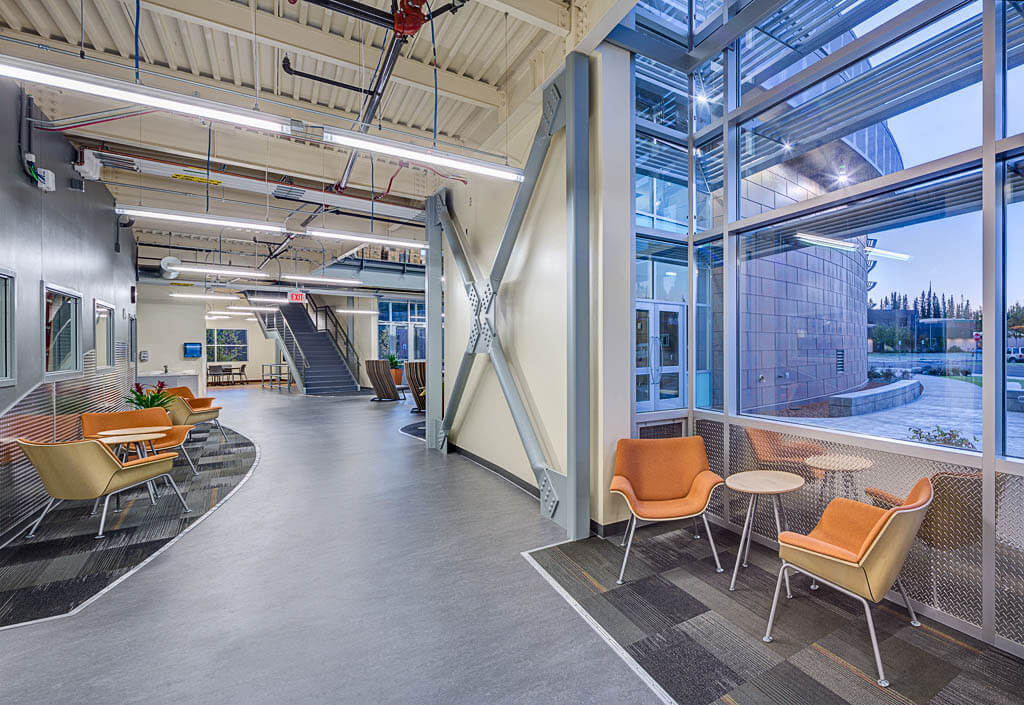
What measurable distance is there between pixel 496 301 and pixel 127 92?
11.1 feet

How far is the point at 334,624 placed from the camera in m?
2.36

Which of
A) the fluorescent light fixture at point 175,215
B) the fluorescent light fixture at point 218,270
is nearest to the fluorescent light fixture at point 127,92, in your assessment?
the fluorescent light fixture at point 175,215

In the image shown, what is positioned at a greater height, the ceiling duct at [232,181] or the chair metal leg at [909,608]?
the ceiling duct at [232,181]

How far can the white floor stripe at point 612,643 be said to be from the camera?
1.88 m

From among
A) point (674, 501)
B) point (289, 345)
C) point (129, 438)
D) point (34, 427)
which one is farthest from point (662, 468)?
point (289, 345)

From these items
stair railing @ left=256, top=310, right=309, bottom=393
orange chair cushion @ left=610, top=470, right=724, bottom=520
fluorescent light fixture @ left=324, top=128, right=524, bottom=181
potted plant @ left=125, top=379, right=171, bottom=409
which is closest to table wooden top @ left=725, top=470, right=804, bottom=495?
orange chair cushion @ left=610, top=470, right=724, bottom=520

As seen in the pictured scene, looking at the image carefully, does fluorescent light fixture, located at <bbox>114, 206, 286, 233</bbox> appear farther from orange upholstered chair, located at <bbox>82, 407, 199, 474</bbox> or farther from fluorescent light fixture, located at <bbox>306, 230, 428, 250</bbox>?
orange upholstered chair, located at <bbox>82, 407, 199, 474</bbox>

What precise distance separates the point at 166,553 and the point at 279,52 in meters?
4.35

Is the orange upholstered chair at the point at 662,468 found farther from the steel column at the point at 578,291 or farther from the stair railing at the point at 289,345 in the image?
the stair railing at the point at 289,345

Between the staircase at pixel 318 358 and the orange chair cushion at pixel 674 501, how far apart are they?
12532mm

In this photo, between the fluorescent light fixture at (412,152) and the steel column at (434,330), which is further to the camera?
the steel column at (434,330)

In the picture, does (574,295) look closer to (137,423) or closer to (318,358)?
(137,423)

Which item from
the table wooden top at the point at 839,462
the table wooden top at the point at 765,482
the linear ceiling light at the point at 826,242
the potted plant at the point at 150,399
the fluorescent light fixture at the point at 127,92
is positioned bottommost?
the table wooden top at the point at 765,482

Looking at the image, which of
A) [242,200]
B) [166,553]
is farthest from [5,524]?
[242,200]
